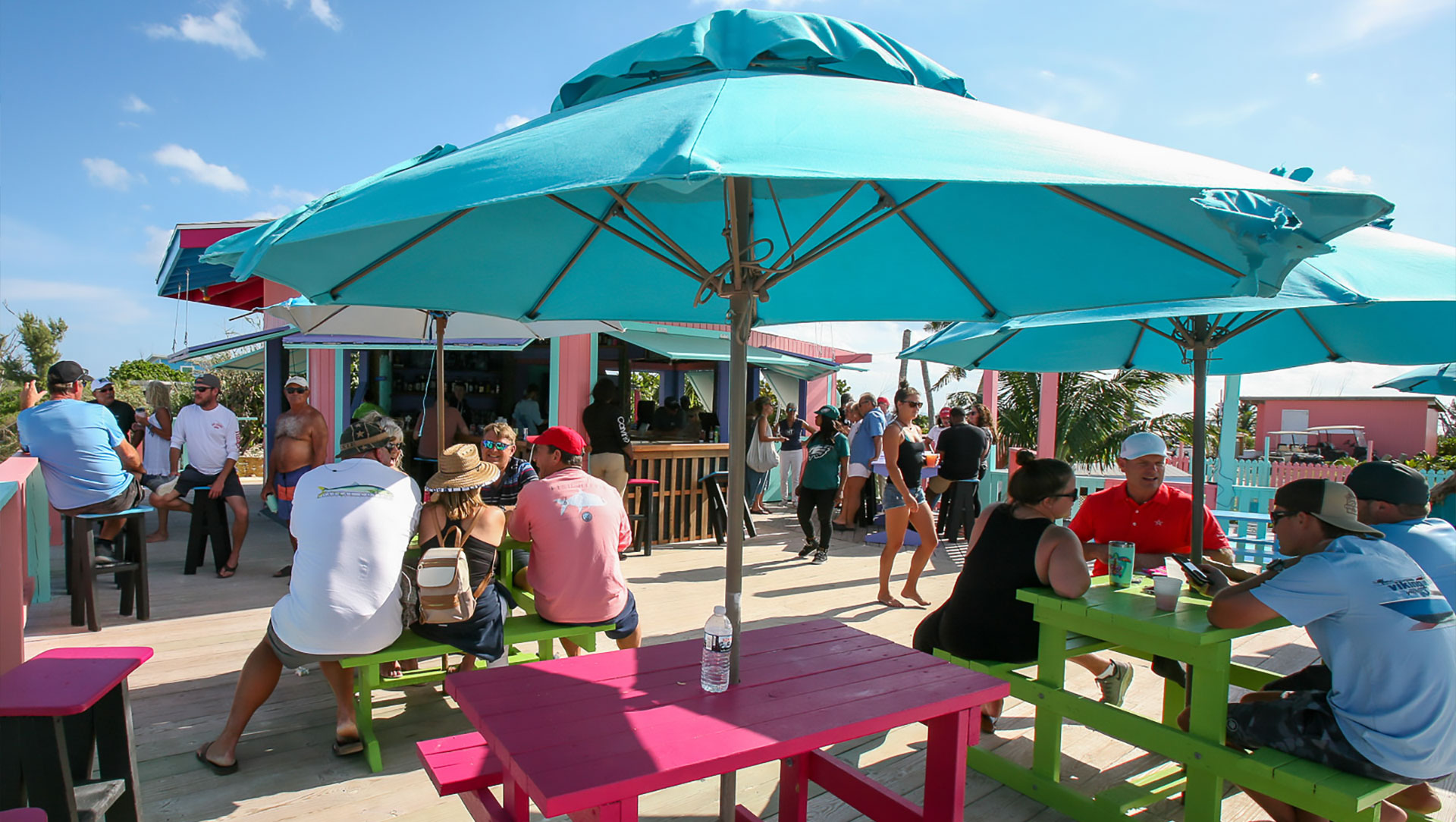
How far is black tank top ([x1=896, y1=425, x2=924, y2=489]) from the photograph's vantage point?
6.02 m

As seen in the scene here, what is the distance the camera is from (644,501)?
779cm

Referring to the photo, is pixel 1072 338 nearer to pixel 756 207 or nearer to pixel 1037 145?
pixel 756 207

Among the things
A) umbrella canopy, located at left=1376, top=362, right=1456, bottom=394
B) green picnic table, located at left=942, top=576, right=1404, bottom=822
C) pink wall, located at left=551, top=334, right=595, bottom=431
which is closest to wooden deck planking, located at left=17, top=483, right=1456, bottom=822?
green picnic table, located at left=942, top=576, right=1404, bottom=822

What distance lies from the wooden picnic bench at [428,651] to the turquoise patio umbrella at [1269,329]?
2.62 metres

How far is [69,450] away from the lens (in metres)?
4.86

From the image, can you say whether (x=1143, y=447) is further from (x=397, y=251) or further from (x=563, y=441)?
(x=397, y=251)

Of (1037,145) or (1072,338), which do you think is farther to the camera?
(1072,338)

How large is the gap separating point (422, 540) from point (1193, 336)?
397 centimetres

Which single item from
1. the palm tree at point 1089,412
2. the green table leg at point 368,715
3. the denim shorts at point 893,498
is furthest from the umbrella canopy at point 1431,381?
the green table leg at point 368,715

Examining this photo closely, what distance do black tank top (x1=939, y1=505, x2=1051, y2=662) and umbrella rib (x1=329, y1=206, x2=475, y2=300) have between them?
2481 millimetres

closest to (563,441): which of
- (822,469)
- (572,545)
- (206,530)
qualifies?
(572,545)

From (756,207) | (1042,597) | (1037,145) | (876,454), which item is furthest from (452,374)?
(1037,145)

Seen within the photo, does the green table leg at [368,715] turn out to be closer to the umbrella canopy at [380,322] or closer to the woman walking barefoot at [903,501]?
the umbrella canopy at [380,322]

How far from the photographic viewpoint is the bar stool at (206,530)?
6.26 meters
